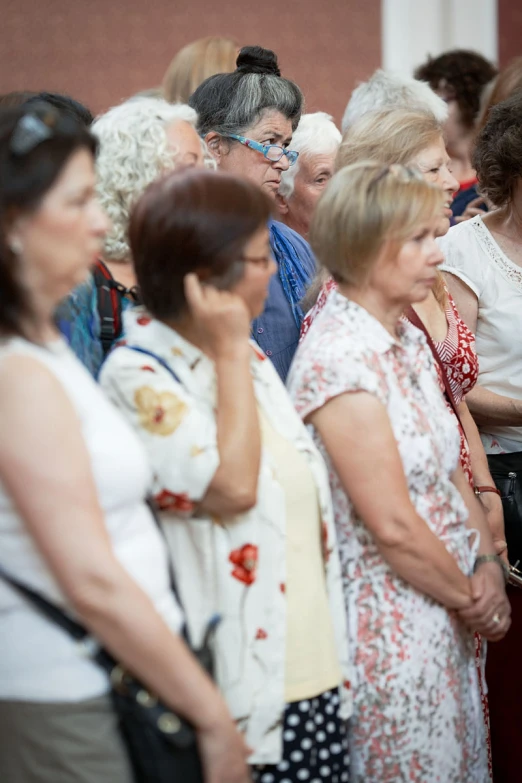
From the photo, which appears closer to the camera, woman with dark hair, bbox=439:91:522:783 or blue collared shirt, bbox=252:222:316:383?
blue collared shirt, bbox=252:222:316:383

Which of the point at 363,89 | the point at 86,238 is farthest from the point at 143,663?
the point at 363,89

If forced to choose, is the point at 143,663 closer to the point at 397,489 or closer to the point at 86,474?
the point at 86,474

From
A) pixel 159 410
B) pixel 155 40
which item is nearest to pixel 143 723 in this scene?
pixel 159 410

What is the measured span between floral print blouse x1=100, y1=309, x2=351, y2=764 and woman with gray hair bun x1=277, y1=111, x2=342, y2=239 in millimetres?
1417

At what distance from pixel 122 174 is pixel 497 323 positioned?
111cm

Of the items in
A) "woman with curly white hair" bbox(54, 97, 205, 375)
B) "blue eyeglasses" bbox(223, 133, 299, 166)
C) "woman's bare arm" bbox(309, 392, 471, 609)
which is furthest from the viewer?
"blue eyeglasses" bbox(223, 133, 299, 166)

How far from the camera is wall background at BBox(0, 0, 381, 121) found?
3.94m

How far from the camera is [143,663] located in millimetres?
1271

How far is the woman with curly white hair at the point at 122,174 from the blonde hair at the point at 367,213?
0.31 m

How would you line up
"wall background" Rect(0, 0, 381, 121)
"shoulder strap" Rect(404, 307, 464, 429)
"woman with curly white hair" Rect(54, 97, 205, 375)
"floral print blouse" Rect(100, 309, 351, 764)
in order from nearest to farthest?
1. "floral print blouse" Rect(100, 309, 351, 764)
2. "woman with curly white hair" Rect(54, 97, 205, 375)
3. "shoulder strap" Rect(404, 307, 464, 429)
4. "wall background" Rect(0, 0, 381, 121)

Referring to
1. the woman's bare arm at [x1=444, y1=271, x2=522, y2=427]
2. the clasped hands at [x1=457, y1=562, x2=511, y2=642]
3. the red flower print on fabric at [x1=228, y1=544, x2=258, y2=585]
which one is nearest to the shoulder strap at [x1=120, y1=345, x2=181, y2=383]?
the red flower print on fabric at [x1=228, y1=544, x2=258, y2=585]

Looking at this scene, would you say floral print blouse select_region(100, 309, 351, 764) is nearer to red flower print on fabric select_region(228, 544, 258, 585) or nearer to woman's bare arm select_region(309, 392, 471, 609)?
red flower print on fabric select_region(228, 544, 258, 585)

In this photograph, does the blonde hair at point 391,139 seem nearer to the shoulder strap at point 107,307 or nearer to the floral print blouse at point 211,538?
the shoulder strap at point 107,307

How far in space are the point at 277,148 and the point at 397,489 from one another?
1.11 meters
